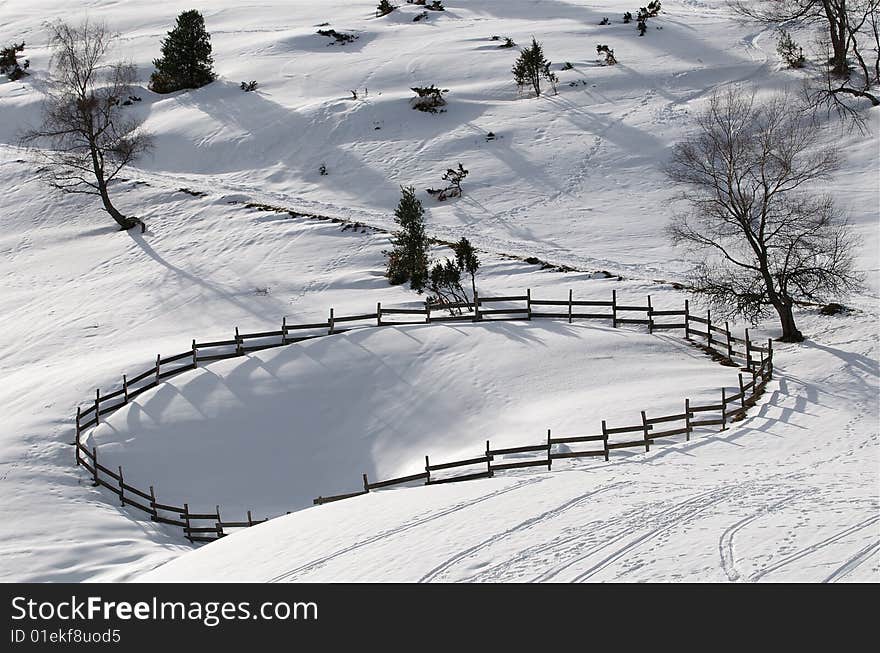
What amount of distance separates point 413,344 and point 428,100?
2396cm

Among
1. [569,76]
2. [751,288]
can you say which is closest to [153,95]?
[569,76]

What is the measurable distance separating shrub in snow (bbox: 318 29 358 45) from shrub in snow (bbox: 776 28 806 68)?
28.2 metres

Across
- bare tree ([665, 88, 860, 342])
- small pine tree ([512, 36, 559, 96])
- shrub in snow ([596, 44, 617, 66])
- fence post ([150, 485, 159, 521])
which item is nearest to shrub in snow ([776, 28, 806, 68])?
bare tree ([665, 88, 860, 342])

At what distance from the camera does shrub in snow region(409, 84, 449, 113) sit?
45969 mm

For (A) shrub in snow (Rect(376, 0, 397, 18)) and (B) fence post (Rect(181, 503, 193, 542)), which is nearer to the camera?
(B) fence post (Rect(181, 503, 193, 542))

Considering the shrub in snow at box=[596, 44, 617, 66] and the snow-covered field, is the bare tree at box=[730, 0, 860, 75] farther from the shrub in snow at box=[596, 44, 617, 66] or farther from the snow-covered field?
the shrub in snow at box=[596, 44, 617, 66]

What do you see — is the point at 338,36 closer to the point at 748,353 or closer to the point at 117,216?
the point at 117,216

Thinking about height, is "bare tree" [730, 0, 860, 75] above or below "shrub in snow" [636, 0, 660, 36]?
below

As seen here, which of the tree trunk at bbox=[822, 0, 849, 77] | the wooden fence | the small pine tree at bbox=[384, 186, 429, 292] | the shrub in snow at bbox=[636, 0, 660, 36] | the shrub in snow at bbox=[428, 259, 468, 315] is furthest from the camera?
the shrub in snow at bbox=[636, 0, 660, 36]

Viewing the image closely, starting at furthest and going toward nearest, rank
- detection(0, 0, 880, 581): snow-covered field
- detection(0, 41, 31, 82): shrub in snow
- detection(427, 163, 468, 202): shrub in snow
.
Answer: detection(0, 41, 31, 82): shrub in snow → detection(427, 163, 468, 202): shrub in snow → detection(0, 0, 880, 581): snow-covered field

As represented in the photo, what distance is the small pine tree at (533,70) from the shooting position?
45531 mm

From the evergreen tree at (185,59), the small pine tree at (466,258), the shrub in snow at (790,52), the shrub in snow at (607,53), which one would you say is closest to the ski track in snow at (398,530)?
the small pine tree at (466,258)

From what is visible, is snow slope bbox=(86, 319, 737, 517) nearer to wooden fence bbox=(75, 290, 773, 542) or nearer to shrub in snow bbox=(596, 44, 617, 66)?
wooden fence bbox=(75, 290, 773, 542)

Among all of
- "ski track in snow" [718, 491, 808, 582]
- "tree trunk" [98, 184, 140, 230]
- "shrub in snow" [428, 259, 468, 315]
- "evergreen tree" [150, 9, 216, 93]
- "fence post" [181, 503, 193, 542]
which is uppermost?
"evergreen tree" [150, 9, 216, 93]
